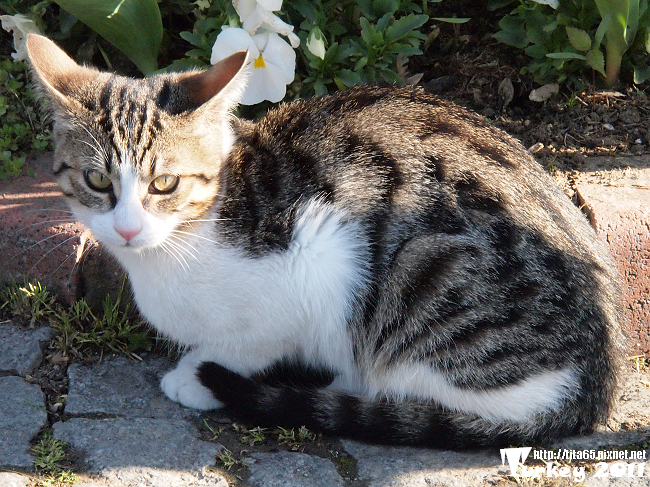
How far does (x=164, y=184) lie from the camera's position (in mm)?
2348

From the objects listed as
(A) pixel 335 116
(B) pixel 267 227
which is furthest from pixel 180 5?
(B) pixel 267 227

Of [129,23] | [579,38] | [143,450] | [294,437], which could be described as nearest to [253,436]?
[294,437]

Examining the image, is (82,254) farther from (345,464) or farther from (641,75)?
(641,75)

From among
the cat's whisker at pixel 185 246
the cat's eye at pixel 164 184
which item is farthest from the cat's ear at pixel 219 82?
the cat's whisker at pixel 185 246

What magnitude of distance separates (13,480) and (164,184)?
3.42 ft

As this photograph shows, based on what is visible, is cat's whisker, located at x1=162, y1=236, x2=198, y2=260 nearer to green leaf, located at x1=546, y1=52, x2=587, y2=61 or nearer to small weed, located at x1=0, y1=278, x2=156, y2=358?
small weed, located at x1=0, y1=278, x2=156, y2=358

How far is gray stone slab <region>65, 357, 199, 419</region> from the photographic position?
8.54 feet

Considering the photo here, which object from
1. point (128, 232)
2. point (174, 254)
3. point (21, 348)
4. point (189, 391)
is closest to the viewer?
point (128, 232)

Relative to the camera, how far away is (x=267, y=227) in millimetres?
2521

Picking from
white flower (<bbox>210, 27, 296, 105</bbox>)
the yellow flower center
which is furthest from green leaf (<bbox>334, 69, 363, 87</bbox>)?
the yellow flower center

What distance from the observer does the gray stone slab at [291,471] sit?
7.53 ft

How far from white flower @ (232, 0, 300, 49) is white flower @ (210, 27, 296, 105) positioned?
0.04 metres

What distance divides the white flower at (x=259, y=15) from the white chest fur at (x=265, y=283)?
3.22ft

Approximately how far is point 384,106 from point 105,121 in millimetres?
1045
